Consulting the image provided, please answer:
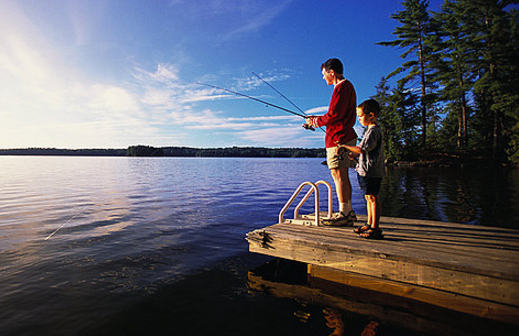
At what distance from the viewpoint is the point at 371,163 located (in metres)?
4.11

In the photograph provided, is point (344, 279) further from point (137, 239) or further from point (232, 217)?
point (232, 217)

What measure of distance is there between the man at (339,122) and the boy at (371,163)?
0.30 m

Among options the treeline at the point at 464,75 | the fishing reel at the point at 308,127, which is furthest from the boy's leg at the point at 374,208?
the treeline at the point at 464,75

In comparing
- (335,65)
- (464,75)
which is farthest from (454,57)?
(335,65)

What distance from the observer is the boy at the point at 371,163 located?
161 inches

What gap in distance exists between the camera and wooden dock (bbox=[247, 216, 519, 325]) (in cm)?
304

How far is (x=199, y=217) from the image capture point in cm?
968

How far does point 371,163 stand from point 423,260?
1.47 metres

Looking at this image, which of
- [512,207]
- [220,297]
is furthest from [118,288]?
[512,207]

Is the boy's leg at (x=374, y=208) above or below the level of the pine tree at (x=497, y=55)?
below

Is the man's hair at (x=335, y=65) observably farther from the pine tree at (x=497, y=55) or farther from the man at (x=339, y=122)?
the pine tree at (x=497, y=55)

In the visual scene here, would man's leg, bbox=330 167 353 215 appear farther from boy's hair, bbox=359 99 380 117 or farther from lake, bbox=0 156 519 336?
lake, bbox=0 156 519 336

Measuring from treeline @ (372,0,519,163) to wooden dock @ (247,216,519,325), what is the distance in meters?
34.6

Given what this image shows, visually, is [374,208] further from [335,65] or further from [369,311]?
[335,65]
